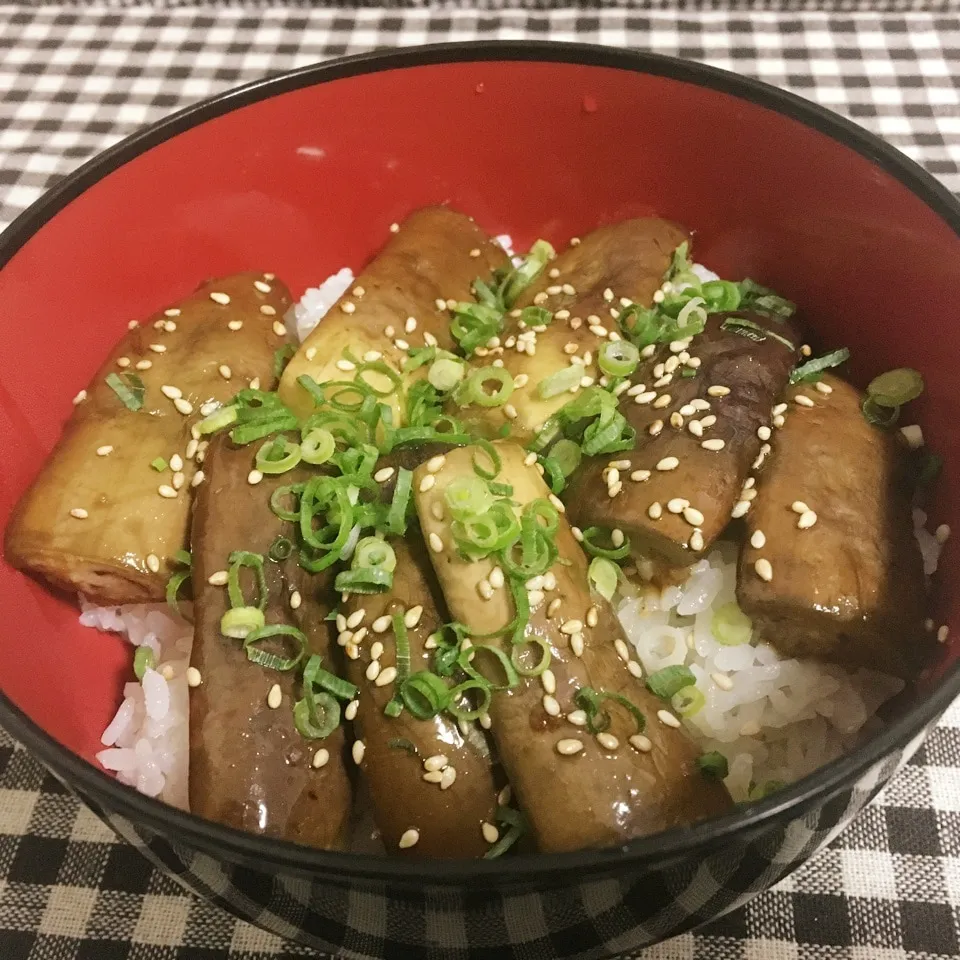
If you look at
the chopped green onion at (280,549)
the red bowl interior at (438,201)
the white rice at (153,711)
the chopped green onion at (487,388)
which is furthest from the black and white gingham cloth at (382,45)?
the chopped green onion at (487,388)

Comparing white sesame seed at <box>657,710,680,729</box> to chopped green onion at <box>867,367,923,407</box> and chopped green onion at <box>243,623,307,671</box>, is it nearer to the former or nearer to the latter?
chopped green onion at <box>243,623,307,671</box>

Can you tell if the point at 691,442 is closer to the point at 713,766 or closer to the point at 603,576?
the point at 603,576

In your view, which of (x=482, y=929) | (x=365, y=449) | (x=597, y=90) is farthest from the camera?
(x=597, y=90)

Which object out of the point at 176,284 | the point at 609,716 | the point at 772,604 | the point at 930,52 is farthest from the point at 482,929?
the point at 930,52

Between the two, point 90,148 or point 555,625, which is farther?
point 90,148

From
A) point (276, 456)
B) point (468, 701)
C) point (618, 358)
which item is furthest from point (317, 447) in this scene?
point (618, 358)

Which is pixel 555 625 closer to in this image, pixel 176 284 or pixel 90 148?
pixel 176 284
